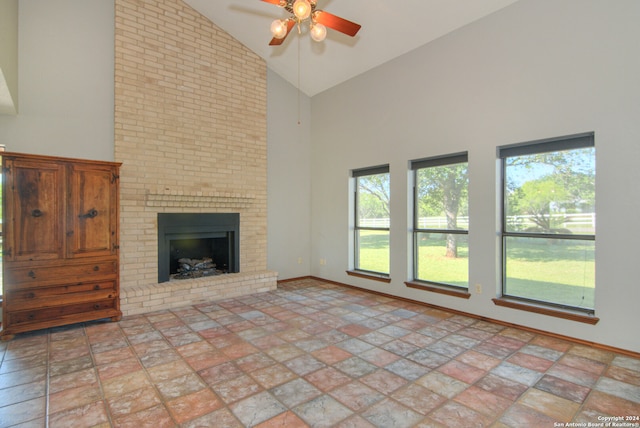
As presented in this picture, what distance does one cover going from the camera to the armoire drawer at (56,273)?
331 centimetres

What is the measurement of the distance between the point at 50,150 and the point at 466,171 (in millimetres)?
5107

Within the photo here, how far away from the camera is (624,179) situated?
9.52ft

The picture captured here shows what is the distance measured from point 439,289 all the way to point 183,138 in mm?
4223

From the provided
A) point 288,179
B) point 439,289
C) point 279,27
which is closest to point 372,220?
point 439,289

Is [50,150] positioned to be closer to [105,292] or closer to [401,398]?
[105,292]

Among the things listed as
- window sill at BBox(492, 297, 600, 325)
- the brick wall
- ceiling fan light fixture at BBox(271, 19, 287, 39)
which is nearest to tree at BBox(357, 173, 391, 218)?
the brick wall

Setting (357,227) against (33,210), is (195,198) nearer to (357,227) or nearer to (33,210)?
(33,210)

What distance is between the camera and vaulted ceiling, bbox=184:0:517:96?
385cm

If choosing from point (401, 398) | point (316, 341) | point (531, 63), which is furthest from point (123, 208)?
point (531, 63)

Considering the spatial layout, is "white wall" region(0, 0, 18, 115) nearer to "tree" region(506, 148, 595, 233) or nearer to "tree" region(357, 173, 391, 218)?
"tree" region(357, 173, 391, 218)

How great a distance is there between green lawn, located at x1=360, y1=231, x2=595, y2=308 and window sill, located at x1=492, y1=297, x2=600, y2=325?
107mm

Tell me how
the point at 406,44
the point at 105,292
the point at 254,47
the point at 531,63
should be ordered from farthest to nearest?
the point at 254,47
the point at 406,44
the point at 105,292
the point at 531,63

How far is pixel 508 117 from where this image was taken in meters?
3.59

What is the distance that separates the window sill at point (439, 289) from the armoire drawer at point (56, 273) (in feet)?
12.6
